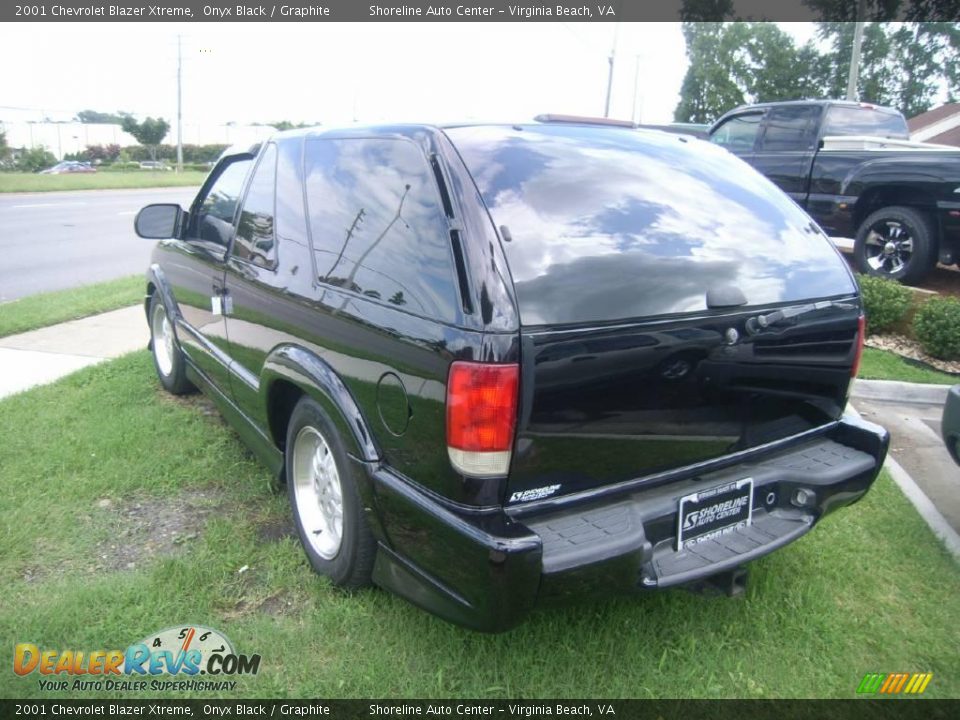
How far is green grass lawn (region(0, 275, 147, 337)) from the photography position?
7.21 m

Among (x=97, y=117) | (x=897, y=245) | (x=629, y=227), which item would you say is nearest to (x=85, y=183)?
(x=897, y=245)

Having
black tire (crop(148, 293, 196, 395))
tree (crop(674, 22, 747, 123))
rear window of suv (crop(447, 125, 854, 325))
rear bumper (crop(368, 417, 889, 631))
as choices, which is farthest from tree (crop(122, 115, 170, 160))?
rear bumper (crop(368, 417, 889, 631))

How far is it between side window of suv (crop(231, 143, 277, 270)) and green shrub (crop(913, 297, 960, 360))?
5412mm

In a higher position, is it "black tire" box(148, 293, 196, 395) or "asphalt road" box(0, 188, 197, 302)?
"black tire" box(148, 293, 196, 395)

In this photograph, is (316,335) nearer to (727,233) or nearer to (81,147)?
(727,233)

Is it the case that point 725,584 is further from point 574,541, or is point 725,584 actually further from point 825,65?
point 825,65

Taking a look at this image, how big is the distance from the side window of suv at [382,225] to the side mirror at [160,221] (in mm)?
1981

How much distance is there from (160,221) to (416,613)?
314cm

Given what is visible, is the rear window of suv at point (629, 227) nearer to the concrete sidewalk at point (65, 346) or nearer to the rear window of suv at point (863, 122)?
the concrete sidewalk at point (65, 346)

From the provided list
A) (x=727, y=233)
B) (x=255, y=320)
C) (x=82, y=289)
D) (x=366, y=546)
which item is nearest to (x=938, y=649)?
(x=727, y=233)

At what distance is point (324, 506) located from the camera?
313cm

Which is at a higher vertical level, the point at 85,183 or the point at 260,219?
the point at 260,219

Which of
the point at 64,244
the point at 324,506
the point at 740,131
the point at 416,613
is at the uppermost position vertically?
the point at 740,131

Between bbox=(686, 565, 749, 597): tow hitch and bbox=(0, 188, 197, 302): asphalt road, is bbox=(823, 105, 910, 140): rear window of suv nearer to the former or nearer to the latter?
bbox=(686, 565, 749, 597): tow hitch
